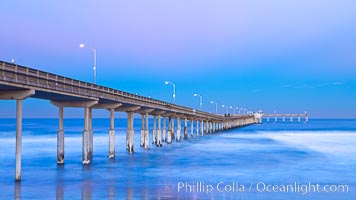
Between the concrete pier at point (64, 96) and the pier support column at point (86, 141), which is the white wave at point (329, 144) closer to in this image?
the concrete pier at point (64, 96)

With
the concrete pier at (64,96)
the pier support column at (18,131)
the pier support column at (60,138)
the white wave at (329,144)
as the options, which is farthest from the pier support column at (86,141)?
the white wave at (329,144)

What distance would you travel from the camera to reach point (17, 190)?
25422 millimetres

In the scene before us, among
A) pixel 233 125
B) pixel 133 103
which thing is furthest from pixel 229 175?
pixel 233 125

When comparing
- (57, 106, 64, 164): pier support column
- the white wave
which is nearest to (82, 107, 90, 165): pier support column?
(57, 106, 64, 164): pier support column

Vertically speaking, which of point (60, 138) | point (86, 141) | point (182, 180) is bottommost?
point (182, 180)

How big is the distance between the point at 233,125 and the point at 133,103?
127290 millimetres

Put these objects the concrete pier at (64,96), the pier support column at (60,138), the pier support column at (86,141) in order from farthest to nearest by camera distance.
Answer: the pier support column at (86,141)
the pier support column at (60,138)
the concrete pier at (64,96)

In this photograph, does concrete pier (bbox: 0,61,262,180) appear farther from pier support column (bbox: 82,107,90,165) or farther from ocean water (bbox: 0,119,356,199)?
ocean water (bbox: 0,119,356,199)

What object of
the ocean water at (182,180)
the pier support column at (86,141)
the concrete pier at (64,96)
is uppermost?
the concrete pier at (64,96)

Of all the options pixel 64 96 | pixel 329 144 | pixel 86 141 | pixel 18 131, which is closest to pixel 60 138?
pixel 86 141

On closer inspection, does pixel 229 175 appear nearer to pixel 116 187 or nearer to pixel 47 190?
pixel 116 187

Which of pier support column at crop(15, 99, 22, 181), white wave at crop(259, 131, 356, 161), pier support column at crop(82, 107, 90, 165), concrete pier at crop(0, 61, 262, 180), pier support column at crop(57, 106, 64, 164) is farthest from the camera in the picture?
white wave at crop(259, 131, 356, 161)

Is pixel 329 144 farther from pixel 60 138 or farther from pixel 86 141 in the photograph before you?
pixel 60 138

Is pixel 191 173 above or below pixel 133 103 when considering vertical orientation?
below
